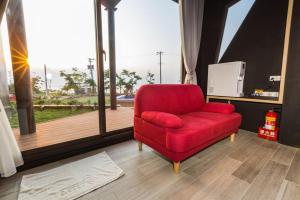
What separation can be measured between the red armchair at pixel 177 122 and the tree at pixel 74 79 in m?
1.23

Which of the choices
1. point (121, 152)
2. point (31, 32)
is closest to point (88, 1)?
point (31, 32)

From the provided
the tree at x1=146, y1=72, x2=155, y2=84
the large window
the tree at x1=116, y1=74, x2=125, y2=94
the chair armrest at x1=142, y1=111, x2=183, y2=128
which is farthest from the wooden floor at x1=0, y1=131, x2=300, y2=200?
the tree at x1=116, y1=74, x2=125, y2=94

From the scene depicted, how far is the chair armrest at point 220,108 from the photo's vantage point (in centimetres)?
208

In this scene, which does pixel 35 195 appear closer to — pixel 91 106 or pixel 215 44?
pixel 91 106

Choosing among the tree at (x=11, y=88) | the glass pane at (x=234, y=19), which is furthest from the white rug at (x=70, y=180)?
the glass pane at (x=234, y=19)

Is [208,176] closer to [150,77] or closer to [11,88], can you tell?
[150,77]

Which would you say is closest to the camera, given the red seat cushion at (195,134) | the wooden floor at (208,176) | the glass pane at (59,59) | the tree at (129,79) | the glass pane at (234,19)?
the wooden floor at (208,176)

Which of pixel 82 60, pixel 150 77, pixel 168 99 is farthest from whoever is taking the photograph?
pixel 150 77

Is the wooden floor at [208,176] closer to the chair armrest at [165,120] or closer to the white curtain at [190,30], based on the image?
the chair armrest at [165,120]

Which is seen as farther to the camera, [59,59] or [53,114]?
[53,114]

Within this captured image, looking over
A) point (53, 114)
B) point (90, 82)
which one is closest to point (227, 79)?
point (90, 82)

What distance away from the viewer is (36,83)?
2.16m

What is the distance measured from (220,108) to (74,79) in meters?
2.46

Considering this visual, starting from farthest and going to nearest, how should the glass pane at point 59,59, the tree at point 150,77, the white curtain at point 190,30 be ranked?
1. the tree at point 150,77
2. the white curtain at point 190,30
3. the glass pane at point 59,59
